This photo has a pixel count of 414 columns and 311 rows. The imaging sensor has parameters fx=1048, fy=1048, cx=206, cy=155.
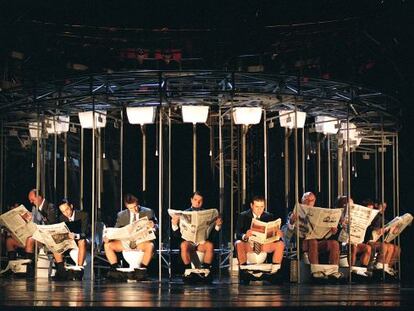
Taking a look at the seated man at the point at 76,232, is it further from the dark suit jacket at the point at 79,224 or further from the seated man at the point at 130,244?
the seated man at the point at 130,244

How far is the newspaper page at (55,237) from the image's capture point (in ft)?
47.2

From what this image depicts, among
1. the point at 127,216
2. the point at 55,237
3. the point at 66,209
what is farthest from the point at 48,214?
the point at 127,216

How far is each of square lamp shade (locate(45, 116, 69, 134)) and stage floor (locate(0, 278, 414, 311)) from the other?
2.66m

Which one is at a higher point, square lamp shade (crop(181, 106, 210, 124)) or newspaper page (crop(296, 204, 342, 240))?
square lamp shade (crop(181, 106, 210, 124))

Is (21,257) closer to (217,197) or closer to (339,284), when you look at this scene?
(217,197)

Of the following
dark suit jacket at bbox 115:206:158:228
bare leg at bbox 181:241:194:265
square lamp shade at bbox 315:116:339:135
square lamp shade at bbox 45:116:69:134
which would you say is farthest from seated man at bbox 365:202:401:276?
square lamp shade at bbox 45:116:69:134

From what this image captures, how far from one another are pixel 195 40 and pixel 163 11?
0.95m

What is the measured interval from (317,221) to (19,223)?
14.8 ft

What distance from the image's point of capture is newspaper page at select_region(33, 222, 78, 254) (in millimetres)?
14383

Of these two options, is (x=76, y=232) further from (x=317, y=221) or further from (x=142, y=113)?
(x=317, y=221)

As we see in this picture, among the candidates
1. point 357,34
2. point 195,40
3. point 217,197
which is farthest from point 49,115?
point 357,34

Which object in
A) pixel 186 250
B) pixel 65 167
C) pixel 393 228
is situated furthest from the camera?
pixel 65 167

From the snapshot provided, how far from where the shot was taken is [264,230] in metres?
13.6

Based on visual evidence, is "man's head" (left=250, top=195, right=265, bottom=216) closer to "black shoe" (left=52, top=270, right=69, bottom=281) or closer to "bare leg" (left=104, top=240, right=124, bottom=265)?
"bare leg" (left=104, top=240, right=124, bottom=265)
